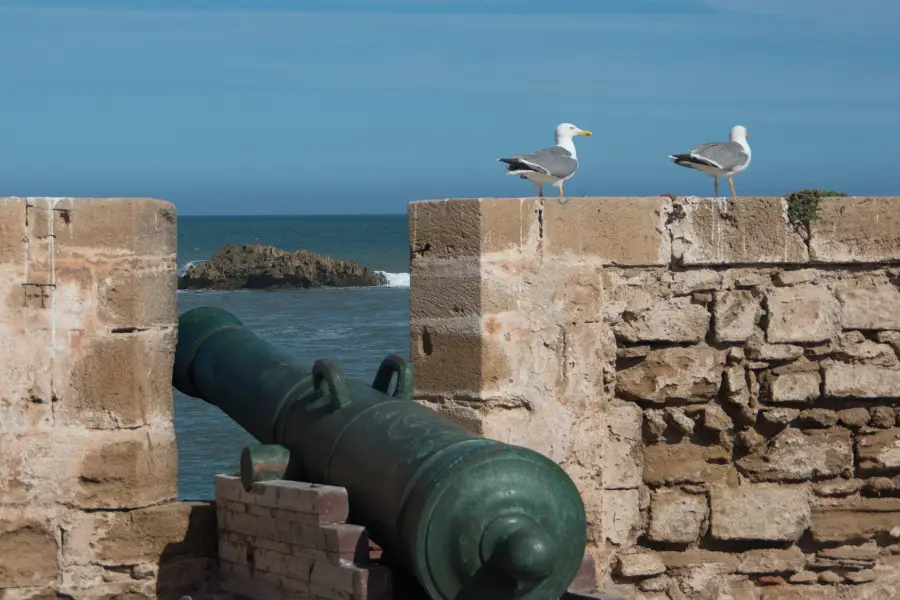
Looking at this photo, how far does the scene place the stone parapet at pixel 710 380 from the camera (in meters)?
5.17

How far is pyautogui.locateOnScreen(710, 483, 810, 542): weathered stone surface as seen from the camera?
5.39 meters

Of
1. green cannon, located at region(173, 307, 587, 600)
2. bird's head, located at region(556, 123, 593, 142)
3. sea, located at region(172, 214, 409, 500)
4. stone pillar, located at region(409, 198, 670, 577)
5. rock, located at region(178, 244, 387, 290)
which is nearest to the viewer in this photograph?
green cannon, located at region(173, 307, 587, 600)

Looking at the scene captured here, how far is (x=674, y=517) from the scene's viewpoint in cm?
537

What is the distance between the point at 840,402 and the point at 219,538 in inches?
100

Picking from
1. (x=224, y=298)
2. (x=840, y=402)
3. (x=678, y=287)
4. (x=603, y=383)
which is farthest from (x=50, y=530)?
(x=224, y=298)

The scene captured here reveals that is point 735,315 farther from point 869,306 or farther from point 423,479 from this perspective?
point 423,479

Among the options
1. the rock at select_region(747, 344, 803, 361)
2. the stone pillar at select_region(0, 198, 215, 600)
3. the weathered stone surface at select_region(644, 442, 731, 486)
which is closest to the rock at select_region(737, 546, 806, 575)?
the weathered stone surface at select_region(644, 442, 731, 486)

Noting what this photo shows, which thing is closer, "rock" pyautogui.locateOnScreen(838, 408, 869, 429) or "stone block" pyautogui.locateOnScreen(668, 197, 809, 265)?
"stone block" pyautogui.locateOnScreen(668, 197, 809, 265)

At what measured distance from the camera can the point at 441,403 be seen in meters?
5.11

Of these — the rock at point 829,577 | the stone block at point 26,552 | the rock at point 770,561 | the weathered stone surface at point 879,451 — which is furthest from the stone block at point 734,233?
the stone block at point 26,552

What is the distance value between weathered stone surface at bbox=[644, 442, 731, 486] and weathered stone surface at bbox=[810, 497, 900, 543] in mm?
464

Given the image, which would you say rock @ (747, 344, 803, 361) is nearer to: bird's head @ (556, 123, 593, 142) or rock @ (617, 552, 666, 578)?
rock @ (617, 552, 666, 578)

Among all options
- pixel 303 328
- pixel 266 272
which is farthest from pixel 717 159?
pixel 266 272

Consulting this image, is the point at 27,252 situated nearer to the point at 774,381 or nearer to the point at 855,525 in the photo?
the point at 774,381
